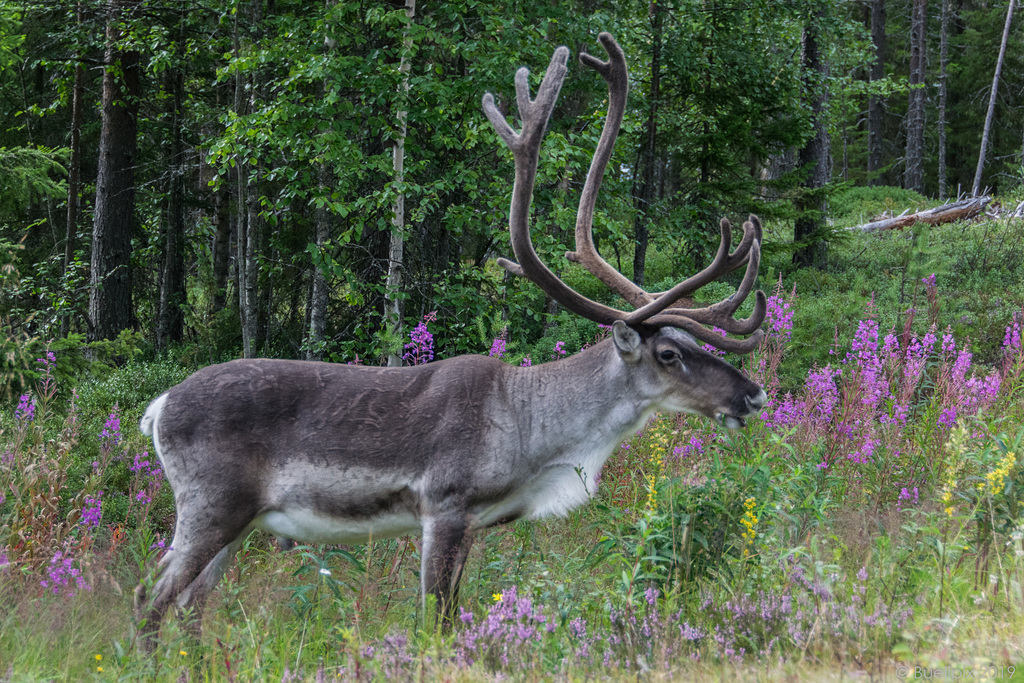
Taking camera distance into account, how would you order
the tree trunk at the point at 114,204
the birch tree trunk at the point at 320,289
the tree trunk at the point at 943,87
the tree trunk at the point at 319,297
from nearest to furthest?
1. the birch tree trunk at the point at 320,289
2. the tree trunk at the point at 319,297
3. the tree trunk at the point at 114,204
4. the tree trunk at the point at 943,87

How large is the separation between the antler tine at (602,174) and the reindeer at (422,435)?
44 centimetres

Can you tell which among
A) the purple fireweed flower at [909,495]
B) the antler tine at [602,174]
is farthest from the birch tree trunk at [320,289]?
the purple fireweed flower at [909,495]

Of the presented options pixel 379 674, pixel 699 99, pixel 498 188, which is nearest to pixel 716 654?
pixel 379 674

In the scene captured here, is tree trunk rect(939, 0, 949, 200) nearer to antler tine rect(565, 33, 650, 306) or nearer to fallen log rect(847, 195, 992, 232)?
fallen log rect(847, 195, 992, 232)

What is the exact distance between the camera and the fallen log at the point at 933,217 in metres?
19.3

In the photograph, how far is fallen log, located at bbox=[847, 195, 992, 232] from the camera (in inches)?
762

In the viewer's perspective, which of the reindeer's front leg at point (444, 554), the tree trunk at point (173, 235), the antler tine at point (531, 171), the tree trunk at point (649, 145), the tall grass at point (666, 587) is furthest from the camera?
the tree trunk at point (173, 235)

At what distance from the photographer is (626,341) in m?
4.75

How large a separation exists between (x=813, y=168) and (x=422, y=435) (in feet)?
40.5

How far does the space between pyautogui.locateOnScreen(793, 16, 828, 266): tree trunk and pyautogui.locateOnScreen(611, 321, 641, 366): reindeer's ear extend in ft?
28.2

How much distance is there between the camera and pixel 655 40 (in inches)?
485

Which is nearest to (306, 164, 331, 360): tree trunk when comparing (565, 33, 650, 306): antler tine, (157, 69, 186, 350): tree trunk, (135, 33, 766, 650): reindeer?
(565, 33, 650, 306): antler tine

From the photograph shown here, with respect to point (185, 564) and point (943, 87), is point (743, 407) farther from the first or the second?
point (943, 87)

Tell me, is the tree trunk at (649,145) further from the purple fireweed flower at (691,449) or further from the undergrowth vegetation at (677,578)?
the purple fireweed flower at (691,449)
